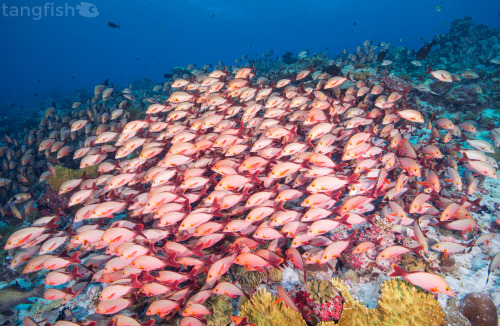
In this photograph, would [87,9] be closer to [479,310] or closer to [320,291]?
[320,291]

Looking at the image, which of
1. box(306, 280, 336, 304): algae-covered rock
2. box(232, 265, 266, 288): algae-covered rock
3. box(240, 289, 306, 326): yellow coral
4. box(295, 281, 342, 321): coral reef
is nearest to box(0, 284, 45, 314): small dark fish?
box(232, 265, 266, 288): algae-covered rock

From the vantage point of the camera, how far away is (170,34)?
124m

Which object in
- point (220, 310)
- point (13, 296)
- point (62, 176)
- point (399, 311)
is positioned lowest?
point (13, 296)

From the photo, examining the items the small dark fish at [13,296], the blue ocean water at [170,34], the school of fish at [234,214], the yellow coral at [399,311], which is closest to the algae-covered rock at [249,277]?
the school of fish at [234,214]

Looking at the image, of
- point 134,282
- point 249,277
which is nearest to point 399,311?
point 249,277

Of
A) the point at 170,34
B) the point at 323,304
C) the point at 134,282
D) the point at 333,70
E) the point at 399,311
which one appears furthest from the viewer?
the point at 170,34

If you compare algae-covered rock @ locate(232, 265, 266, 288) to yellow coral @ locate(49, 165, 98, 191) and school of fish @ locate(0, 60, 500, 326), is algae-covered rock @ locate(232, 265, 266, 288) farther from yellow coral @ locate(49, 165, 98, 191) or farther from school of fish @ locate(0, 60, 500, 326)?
yellow coral @ locate(49, 165, 98, 191)

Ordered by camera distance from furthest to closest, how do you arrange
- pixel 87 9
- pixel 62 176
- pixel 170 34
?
pixel 170 34, pixel 87 9, pixel 62 176

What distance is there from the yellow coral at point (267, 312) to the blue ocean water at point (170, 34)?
97.4m

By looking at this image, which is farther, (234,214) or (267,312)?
(234,214)

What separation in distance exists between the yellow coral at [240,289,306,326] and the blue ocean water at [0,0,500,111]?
97.4m

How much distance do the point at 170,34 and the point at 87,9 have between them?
40.8 meters

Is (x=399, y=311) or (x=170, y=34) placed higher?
(x=170, y=34)

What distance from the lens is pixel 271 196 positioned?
16.5 ft
